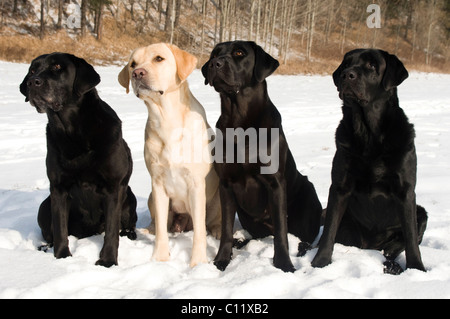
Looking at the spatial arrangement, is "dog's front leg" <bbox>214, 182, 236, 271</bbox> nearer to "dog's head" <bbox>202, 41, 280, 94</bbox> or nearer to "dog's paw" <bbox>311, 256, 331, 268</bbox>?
"dog's paw" <bbox>311, 256, 331, 268</bbox>

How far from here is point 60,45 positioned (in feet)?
74.6

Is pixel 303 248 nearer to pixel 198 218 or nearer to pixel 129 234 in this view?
pixel 198 218

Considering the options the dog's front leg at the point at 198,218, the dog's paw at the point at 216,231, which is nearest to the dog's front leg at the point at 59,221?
the dog's front leg at the point at 198,218

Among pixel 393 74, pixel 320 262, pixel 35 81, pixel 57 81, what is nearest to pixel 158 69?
pixel 57 81

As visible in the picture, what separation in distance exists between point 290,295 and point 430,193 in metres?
2.72

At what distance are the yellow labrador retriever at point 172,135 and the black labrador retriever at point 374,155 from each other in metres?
0.89

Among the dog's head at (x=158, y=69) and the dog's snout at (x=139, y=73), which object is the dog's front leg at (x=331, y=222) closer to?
the dog's head at (x=158, y=69)

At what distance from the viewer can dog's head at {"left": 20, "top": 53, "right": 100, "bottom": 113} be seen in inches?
110

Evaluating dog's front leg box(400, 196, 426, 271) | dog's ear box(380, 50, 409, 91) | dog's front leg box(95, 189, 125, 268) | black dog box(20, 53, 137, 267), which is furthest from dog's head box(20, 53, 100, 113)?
dog's front leg box(400, 196, 426, 271)

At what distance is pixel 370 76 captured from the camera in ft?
8.79

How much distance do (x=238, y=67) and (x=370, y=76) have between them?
Answer: 821 millimetres

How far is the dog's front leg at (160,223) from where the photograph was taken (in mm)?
3084

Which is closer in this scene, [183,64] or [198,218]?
[183,64]
